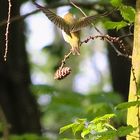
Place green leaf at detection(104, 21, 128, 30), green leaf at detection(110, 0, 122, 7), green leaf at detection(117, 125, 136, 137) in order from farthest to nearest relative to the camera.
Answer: green leaf at detection(104, 21, 128, 30) < green leaf at detection(110, 0, 122, 7) < green leaf at detection(117, 125, 136, 137)

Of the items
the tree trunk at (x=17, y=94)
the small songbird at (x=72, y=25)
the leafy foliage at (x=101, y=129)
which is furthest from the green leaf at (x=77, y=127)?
the tree trunk at (x=17, y=94)

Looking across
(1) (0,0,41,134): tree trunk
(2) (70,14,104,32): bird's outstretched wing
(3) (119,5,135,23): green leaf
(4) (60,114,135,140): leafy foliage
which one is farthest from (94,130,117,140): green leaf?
(1) (0,0,41,134): tree trunk

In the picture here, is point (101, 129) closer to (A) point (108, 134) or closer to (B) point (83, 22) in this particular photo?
(A) point (108, 134)

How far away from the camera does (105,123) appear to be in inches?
84.7

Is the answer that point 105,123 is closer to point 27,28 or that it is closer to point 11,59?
point 11,59

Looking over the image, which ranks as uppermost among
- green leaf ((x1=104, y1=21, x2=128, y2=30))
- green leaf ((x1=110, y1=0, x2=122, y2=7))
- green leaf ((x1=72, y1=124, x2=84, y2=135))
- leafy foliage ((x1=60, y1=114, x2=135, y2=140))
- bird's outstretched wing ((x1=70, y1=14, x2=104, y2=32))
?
green leaf ((x1=110, y1=0, x2=122, y2=7))

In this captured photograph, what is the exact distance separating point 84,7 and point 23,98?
197 centimetres

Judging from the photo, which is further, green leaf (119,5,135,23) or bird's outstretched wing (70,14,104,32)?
green leaf (119,5,135,23)

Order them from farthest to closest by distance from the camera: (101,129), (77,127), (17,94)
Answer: (17,94) < (77,127) < (101,129)

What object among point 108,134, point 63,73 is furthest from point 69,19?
point 108,134

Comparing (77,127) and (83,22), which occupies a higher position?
(83,22)

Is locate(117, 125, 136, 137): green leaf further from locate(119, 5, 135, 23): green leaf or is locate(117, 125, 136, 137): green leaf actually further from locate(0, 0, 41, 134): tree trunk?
locate(0, 0, 41, 134): tree trunk

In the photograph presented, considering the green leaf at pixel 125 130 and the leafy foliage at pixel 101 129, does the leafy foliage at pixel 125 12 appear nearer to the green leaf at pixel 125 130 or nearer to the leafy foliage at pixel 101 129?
the leafy foliage at pixel 101 129

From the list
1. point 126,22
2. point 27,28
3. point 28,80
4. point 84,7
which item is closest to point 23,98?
point 28,80
